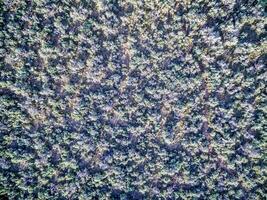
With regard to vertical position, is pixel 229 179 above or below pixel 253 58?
below

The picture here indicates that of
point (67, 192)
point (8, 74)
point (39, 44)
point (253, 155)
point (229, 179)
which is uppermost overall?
point (39, 44)

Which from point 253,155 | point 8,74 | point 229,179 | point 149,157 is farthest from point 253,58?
point 8,74

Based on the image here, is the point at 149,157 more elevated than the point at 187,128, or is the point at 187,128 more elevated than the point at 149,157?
the point at 187,128

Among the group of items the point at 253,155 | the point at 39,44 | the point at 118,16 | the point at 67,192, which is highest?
the point at 118,16

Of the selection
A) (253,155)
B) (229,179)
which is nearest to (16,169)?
(229,179)

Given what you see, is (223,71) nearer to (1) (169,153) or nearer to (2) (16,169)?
(1) (169,153)

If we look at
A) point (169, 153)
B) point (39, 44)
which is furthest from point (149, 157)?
point (39, 44)

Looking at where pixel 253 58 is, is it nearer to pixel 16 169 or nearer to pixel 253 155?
pixel 253 155
